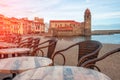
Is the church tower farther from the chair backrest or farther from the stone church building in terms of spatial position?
the chair backrest

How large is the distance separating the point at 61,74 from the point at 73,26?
103 metres

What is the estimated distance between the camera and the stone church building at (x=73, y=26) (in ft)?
334

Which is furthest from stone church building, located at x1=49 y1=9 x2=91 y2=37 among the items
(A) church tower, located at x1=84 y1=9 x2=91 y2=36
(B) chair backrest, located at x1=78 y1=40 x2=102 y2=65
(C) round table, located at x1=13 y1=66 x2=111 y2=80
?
(C) round table, located at x1=13 y1=66 x2=111 y2=80

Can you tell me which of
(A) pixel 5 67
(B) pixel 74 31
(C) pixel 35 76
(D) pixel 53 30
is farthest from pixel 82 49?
(B) pixel 74 31

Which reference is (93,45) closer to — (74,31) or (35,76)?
(35,76)

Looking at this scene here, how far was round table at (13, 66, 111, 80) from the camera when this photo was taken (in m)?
2.35

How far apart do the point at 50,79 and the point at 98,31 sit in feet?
474

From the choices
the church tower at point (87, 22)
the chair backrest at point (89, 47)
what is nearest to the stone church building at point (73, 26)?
the church tower at point (87, 22)

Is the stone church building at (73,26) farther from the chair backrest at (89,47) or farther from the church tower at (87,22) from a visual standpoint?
the chair backrest at (89,47)

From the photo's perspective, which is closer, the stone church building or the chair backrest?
the chair backrest

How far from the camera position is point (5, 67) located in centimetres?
300

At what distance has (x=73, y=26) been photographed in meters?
106

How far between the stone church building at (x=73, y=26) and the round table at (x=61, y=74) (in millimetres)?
96210

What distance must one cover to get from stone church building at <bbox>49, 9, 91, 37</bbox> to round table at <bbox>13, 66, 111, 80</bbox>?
9621cm
